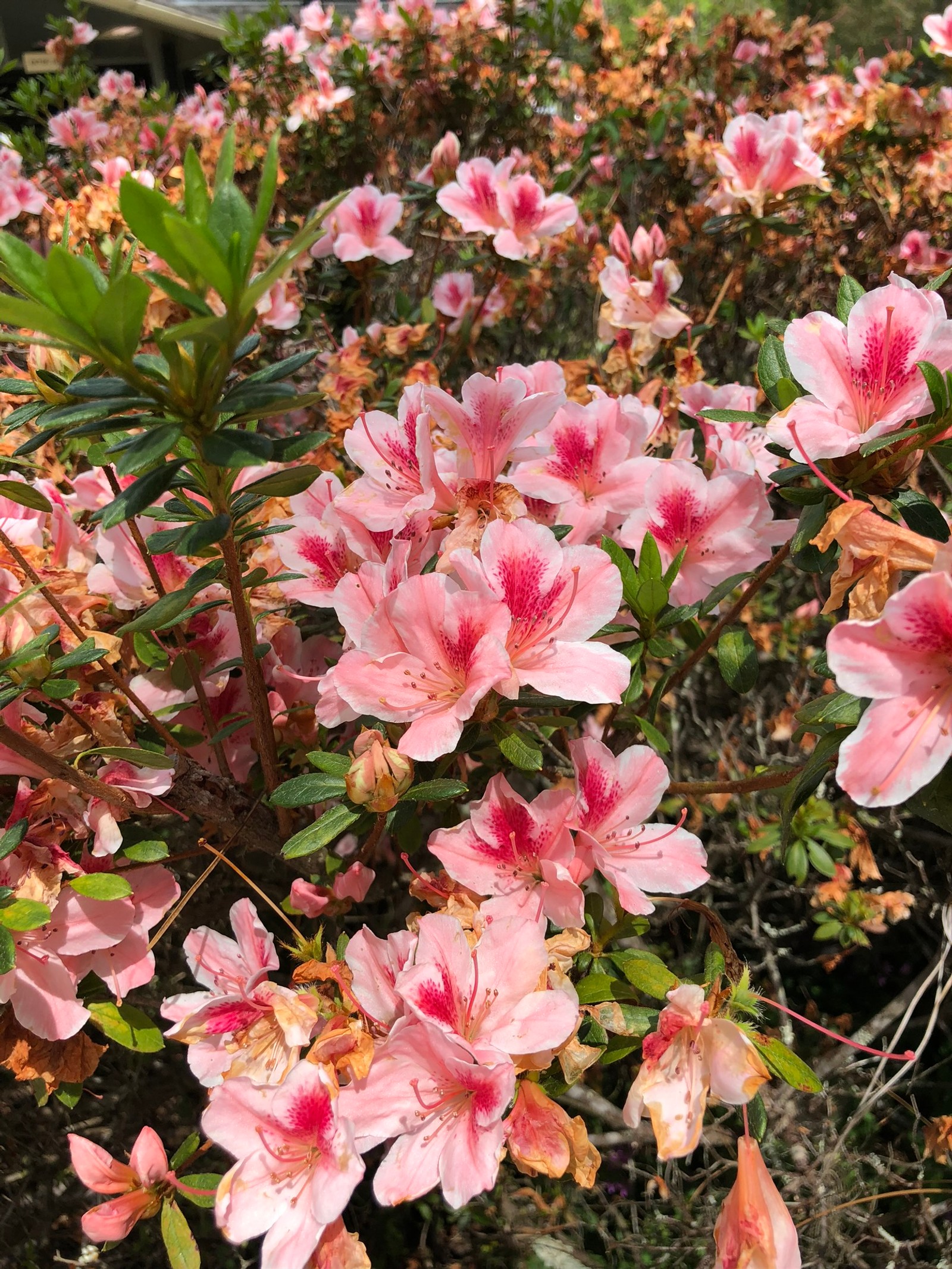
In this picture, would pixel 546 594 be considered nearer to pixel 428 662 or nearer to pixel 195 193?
pixel 428 662

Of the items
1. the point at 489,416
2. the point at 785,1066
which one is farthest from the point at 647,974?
the point at 489,416

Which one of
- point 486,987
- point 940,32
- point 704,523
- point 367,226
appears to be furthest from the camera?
point 940,32

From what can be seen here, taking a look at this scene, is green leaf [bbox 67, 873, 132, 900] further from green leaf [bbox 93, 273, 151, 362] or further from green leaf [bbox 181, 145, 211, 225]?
green leaf [bbox 181, 145, 211, 225]

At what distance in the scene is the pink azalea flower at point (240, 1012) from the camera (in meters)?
0.92

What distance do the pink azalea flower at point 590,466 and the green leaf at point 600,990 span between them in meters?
0.53

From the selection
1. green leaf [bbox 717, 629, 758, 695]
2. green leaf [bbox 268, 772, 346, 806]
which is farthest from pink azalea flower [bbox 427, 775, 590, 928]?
green leaf [bbox 717, 629, 758, 695]

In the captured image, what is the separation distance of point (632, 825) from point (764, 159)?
148 cm

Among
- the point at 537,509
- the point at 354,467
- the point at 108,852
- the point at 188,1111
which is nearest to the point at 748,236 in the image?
the point at 354,467

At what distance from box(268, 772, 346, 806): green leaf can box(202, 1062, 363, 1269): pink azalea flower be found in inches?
10.5

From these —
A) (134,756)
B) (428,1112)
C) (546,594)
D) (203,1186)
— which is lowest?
(203,1186)

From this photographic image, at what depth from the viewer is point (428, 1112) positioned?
2.81 ft

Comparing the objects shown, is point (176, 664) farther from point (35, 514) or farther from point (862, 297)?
point (862, 297)

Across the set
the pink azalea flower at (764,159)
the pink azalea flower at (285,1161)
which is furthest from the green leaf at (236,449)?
the pink azalea flower at (764,159)

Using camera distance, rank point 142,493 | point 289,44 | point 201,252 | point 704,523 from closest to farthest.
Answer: point 201,252
point 142,493
point 704,523
point 289,44
